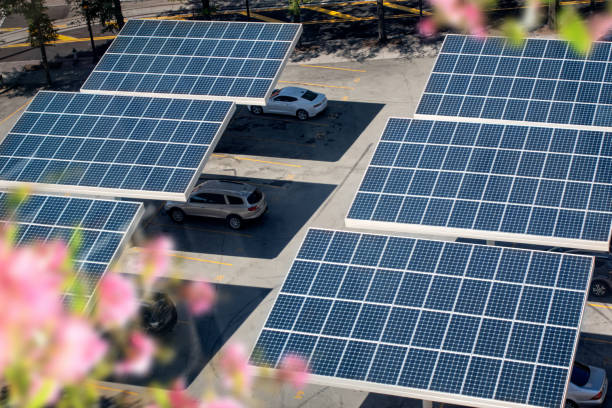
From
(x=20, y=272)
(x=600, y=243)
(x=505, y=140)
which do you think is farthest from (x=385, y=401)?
(x=20, y=272)

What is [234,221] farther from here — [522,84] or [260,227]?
[522,84]

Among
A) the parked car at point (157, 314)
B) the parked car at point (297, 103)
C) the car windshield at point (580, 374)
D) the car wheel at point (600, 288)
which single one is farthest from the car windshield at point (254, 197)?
the car windshield at point (580, 374)

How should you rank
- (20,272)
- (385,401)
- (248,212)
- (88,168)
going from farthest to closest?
(248,212) < (88,168) < (385,401) < (20,272)

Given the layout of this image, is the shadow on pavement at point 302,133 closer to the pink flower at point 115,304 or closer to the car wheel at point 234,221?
the car wheel at point 234,221

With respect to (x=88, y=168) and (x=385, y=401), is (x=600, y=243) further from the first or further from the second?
(x=88, y=168)

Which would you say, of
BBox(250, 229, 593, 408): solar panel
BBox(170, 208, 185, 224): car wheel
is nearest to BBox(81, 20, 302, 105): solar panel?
BBox(170, 208, 185, 224): car wheel

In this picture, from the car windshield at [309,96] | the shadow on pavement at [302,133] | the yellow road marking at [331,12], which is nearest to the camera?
the shadow on pavement at [302,133]

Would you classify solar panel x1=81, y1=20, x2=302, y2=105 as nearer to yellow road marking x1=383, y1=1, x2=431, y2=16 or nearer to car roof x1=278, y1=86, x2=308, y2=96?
car roof x1=278, y1=86, x2=308, y2=96
